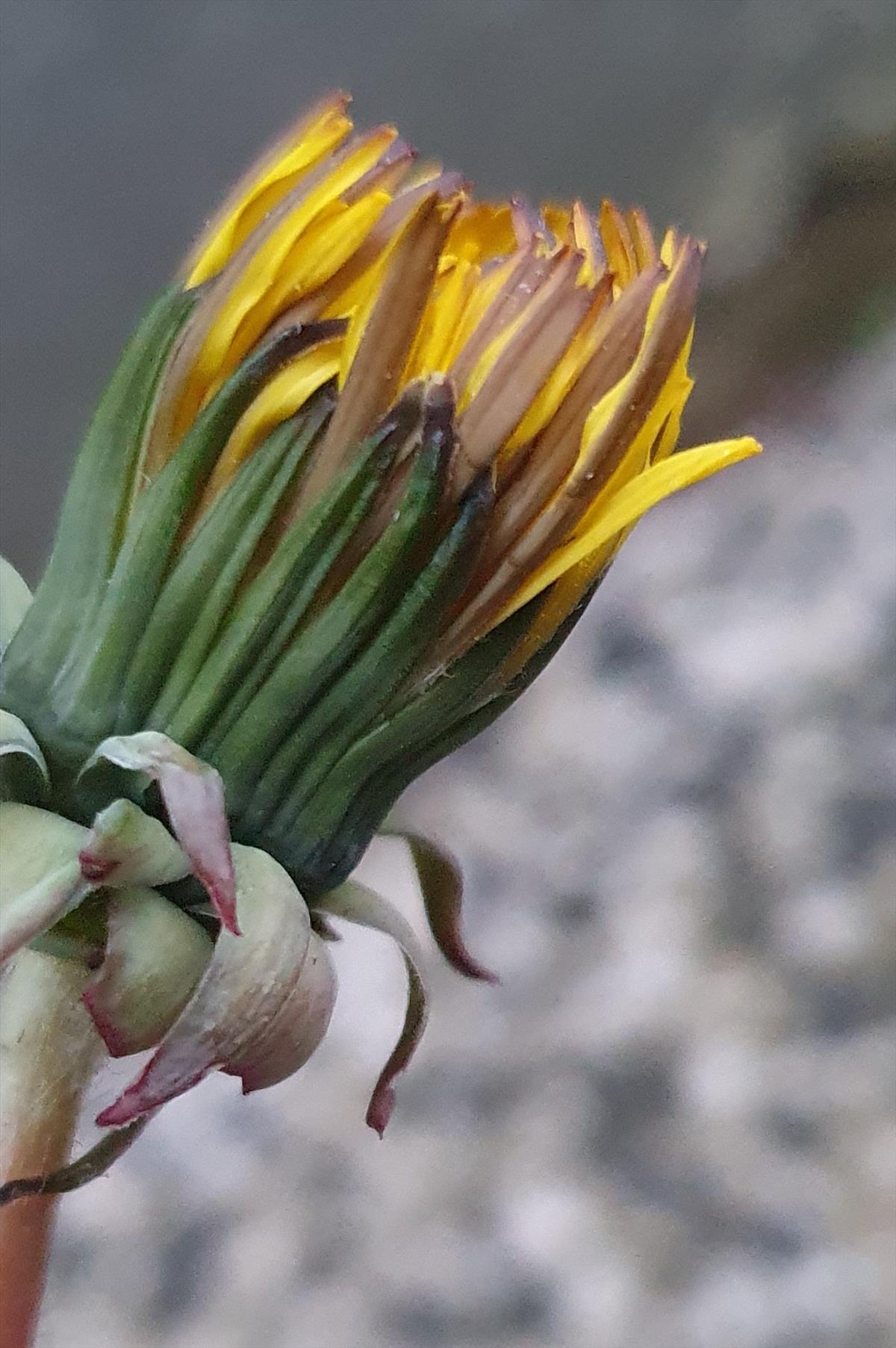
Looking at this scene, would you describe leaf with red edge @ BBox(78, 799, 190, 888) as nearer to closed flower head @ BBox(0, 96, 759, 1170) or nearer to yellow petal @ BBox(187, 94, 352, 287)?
closed flower head @ BBox(0, 96, 759, 1170)

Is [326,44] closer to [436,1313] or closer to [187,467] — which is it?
[187,467]

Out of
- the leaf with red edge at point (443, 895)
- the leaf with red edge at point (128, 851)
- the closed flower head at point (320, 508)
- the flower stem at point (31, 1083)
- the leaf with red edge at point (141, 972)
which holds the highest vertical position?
the closed flower head at point (320, 508)

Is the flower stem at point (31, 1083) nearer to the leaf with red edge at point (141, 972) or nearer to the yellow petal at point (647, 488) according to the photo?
the leaf with red edge at point (141, 972)

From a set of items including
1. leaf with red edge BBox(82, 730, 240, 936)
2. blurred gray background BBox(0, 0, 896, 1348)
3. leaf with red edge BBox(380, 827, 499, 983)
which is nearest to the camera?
leaf with red edge BBox(82, 730, 240, 936)

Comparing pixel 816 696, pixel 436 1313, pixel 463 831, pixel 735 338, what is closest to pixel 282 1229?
pixel 436 1313

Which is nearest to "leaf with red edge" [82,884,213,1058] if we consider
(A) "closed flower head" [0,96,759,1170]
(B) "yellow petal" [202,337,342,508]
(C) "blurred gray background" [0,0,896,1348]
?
(A) "closed flower head" [0,96,759,1170]

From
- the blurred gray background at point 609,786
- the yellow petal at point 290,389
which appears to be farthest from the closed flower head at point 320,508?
the blurred gray background at point 609,786
